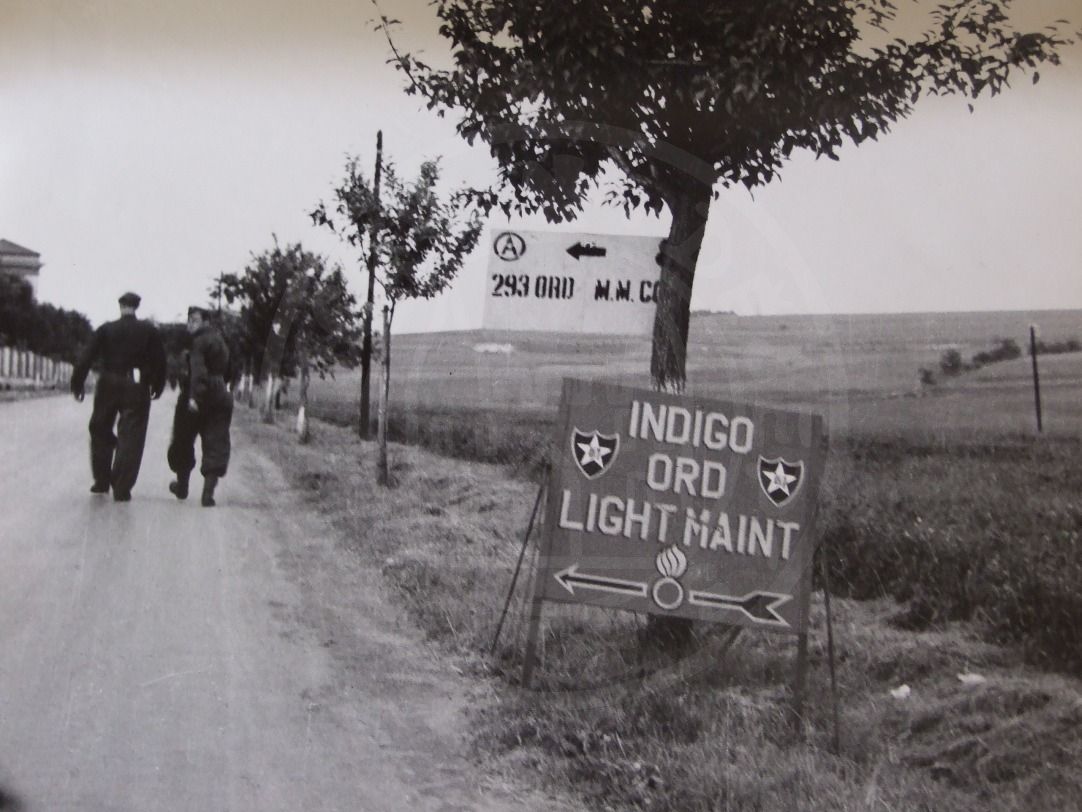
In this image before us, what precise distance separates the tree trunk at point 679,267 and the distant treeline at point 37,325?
229 centimetres

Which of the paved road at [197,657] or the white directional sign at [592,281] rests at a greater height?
the white directional sign at [592,281]

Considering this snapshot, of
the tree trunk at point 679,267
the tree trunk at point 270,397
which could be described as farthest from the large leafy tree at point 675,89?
the tree trunk at point 270,397

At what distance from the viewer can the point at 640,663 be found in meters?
3.92

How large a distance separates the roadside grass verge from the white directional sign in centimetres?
73

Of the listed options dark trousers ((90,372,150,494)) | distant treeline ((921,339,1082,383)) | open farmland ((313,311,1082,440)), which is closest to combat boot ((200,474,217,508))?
dark trousers ((90,372,150,494))

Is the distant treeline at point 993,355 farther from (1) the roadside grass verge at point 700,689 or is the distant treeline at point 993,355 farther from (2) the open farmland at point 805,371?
(1) the roadside grass verge at point 700,689

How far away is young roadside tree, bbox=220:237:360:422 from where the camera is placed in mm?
4164

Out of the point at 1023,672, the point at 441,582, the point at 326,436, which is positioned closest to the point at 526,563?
the point at 441,582

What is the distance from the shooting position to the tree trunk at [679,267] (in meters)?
3.91

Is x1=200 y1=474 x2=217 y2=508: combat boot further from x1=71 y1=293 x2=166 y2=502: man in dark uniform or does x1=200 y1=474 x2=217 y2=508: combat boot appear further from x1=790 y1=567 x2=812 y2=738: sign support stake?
x1=790 y1=567 x2=812 y2=738: sign support stake

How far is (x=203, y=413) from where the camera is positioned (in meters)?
4.11

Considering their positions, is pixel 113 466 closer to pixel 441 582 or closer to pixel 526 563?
pixel 441 582

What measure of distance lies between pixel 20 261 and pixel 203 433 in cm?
100

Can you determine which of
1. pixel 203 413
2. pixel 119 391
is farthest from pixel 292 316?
pixel 119 391
